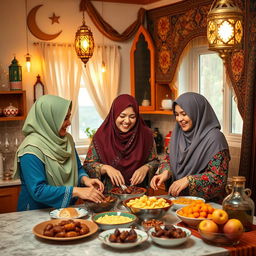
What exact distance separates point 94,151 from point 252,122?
147cm

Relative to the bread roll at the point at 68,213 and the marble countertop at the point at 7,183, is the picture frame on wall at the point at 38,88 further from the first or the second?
the bread roll at the point at 68,213

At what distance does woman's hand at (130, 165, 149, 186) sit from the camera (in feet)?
10.3

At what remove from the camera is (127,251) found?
2.12 m

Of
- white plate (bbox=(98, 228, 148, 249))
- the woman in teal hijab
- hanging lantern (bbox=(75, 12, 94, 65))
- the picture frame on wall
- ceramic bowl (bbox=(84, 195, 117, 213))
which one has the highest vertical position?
hanging lantern (bbox=(75, 12, 94, 65))

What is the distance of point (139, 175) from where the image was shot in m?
3.18

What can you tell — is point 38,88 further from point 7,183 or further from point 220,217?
point 220,217

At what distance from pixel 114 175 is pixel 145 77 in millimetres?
2747

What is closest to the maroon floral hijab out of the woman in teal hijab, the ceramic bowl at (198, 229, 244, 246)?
the woman in teal hijab

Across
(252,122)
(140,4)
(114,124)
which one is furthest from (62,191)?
(140,4)

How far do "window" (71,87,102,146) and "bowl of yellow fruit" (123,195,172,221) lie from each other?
322 cm

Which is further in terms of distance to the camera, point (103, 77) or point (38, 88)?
point (103, 77)

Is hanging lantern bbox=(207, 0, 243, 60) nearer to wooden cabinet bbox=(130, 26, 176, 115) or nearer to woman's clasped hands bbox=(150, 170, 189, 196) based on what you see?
woman's clasped hands bbox=(150, 170, 189, 196)

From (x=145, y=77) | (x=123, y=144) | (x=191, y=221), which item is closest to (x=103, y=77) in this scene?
(x=145, y=77)

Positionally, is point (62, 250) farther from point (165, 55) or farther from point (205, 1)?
point (165, 55)
